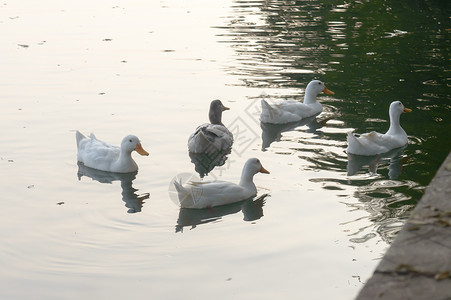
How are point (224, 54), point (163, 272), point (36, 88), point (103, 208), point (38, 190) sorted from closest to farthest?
point (163, 272)
point (103, 208)
point (38, 190)
point (36, 88)
point (224, 54)

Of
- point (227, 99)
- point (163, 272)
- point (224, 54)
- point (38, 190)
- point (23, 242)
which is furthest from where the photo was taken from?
point (224, 54)

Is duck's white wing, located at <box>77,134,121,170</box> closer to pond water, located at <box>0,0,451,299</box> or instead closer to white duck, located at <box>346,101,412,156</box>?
pond water, located at <box>0,0,451,299</box>

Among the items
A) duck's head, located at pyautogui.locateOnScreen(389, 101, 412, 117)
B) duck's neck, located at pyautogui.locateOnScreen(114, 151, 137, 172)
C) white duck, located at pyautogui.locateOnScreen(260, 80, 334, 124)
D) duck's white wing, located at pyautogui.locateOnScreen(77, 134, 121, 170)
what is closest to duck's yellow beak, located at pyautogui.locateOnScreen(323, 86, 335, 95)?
white duck, located at pyautogui.locateOnScreen(260, 80, 334, 124)

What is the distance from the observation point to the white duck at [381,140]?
36.1 ft

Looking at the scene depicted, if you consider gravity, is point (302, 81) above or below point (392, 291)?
below

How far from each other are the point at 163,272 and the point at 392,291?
3.85m

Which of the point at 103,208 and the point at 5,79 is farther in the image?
the point at 5,79

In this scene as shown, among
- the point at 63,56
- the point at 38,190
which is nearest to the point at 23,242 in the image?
the point at 38,190

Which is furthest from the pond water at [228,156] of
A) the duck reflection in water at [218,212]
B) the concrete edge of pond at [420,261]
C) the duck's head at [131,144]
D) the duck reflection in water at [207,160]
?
the concrete edge of pond at [420,261]

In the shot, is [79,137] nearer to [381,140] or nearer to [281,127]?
[281,127]

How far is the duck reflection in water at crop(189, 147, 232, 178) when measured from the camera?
1122 cm

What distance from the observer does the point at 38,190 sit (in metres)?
10.1

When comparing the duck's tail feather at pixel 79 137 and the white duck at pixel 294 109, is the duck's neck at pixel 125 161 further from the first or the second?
the white duck at pixel 294 109

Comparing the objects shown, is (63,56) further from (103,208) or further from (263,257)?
(263,257)
